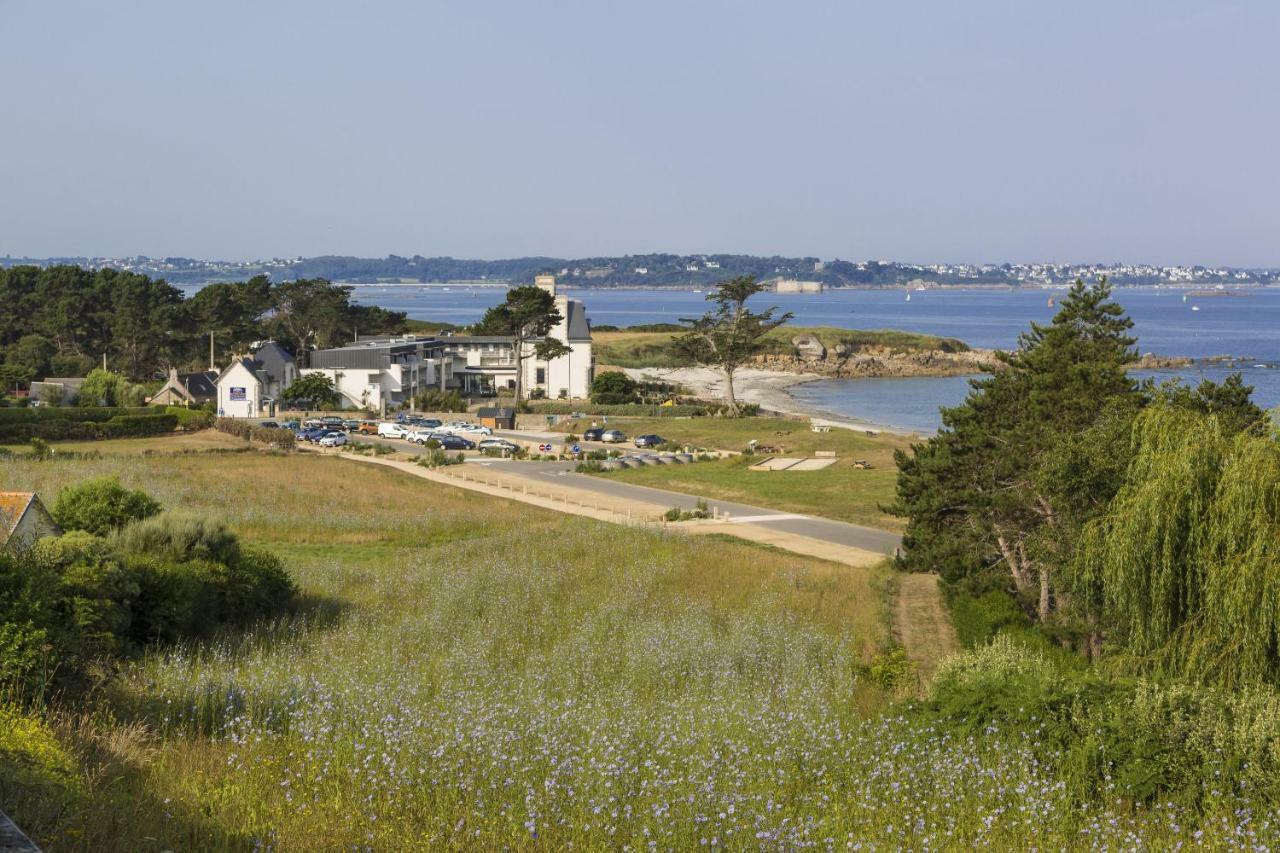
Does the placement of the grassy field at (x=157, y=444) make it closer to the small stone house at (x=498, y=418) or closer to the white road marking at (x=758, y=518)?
the small stone house at (x=498, y=418)

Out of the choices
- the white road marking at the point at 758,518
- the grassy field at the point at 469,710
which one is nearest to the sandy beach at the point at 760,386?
the white road marking at the point at 758,518

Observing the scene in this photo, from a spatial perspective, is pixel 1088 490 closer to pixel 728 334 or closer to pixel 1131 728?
pixel 1131 728

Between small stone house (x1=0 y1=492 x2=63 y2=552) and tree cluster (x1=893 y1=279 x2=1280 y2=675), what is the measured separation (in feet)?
49.0

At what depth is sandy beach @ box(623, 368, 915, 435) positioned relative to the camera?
88375mm

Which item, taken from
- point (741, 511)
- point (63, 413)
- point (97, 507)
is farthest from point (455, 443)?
point (97, 507)

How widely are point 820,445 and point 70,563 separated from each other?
49939mm

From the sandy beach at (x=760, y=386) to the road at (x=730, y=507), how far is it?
31.2m

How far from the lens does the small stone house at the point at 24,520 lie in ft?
56.7

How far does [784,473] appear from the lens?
52125 mm

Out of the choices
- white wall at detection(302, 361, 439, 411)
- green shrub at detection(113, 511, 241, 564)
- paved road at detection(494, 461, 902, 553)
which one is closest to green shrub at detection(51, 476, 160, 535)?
green shrub at detection(113, 511, 241, 564)

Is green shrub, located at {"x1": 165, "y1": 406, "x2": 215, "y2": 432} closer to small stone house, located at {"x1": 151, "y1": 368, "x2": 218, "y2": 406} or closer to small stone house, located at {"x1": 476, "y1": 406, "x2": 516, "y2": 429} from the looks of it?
small stone house, located at {"x1": 151, "y1": 368, "x2": 218, "y2": 406}

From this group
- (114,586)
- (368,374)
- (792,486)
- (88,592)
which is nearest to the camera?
(88,592)

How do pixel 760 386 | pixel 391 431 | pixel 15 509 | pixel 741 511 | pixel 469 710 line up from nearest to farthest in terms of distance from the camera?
Result: pixel 469 710
pixel 15 509
pixel 741 511
pixel 391 431
pixel 760 386

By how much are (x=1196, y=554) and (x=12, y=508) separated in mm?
16676
